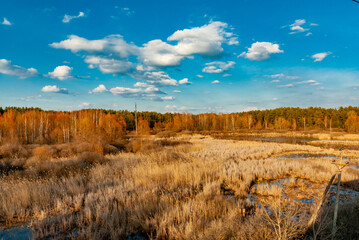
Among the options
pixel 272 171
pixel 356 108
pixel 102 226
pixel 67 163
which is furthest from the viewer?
pixel 356 108

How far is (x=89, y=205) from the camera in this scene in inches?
228

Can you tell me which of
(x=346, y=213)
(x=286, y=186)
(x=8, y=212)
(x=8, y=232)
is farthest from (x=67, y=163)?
(x=346, y=213)

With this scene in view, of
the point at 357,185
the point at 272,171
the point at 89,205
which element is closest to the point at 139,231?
the point at 89,205

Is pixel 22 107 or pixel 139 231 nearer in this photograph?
pixel 139 231

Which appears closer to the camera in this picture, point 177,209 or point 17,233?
point 17,233

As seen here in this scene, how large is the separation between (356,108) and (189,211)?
380 ft

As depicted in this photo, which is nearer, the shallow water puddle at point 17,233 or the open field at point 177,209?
the open field at point 177,209

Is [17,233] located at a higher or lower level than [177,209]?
lower

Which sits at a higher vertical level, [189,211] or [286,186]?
[189,211]

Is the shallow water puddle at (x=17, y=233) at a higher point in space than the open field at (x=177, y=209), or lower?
lower

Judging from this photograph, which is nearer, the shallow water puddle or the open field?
the open field

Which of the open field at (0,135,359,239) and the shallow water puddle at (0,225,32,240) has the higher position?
the open field at (0,135,359,239)

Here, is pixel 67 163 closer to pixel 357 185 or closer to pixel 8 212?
pixel 8 212

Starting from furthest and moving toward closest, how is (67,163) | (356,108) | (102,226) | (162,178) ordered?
1. (356,108)
2. (67,163)
3. (162,178)
4. (102,226)
